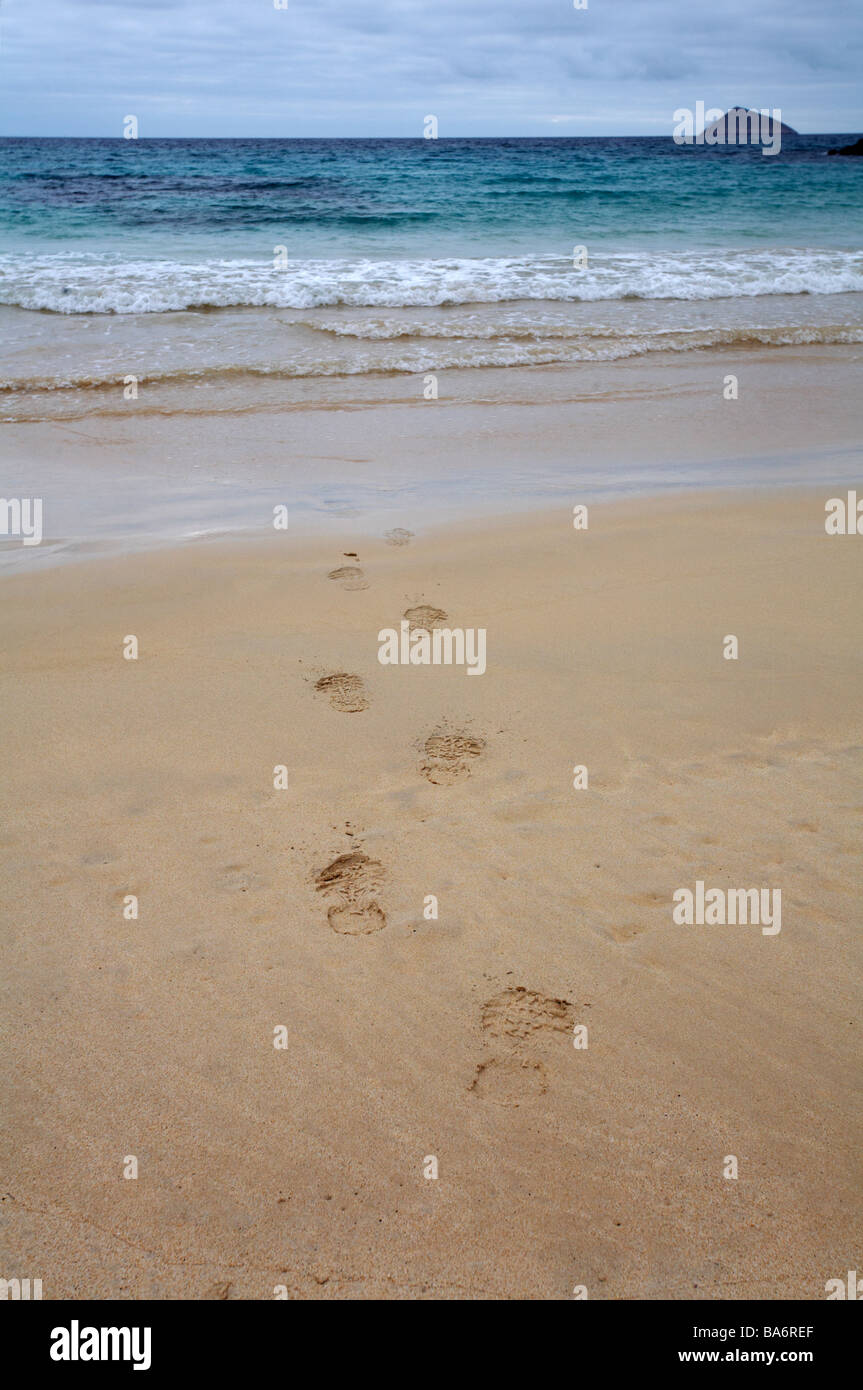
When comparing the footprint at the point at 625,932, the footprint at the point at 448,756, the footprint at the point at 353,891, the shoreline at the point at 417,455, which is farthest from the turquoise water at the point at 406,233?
the footprint at the point at 625,932

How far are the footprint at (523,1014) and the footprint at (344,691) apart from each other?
166 cm

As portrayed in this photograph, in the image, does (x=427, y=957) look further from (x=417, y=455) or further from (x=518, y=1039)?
(x=417, y=455)

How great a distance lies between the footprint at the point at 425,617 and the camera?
4552 mm

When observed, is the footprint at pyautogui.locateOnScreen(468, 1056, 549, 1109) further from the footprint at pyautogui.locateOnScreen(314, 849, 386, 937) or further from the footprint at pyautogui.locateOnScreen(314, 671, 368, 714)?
the footprint at pyautogui.locateOnScreen(314, 671, 368, 714)

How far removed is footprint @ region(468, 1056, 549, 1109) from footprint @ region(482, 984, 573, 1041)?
0.29ft

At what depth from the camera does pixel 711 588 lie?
498 centimetres

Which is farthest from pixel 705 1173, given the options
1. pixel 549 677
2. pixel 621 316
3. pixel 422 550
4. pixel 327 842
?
pixel 621 316

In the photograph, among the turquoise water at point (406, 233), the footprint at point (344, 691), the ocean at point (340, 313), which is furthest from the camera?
the turquoise water at point (406, 233)

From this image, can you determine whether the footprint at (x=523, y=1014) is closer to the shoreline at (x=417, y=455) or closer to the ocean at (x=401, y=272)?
the shoreline at (x=417, y=455)

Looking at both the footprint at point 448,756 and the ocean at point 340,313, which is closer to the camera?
the footprint at point 448,756

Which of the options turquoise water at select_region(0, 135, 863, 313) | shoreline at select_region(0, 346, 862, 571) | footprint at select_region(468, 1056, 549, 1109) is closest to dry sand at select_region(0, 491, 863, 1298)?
footprint at select_region(468, 1056, 549, 1109)

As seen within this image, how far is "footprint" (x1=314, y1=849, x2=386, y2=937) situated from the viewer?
111 inches

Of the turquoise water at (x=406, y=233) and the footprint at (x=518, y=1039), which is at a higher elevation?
the turquoise water at (x=406, y=233)
